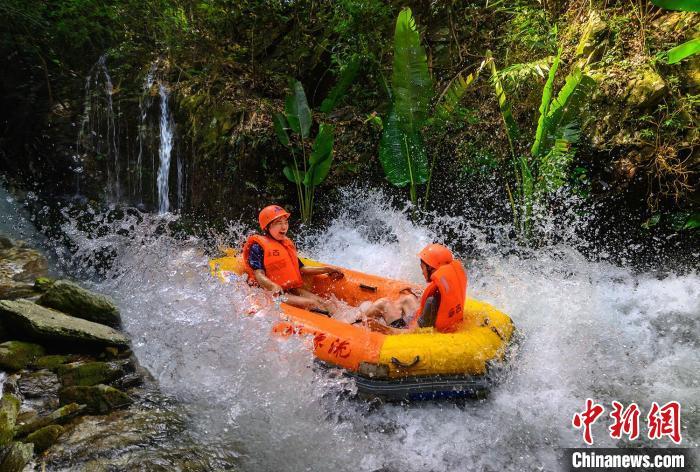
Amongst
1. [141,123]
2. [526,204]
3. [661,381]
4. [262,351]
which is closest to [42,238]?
[141,123]

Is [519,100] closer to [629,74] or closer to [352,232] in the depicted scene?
[629,74]

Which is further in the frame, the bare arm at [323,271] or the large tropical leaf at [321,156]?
the large tropical leaf at [321,156]

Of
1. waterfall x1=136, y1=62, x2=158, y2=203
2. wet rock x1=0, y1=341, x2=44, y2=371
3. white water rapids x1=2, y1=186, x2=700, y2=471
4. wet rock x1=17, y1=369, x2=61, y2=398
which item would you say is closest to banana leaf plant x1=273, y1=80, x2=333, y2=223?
white water rapids x1=2, y1=186, x2=700, y2=471

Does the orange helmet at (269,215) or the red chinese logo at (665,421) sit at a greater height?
the orange helmet at (269,215)

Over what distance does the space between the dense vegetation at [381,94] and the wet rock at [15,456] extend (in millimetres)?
4641

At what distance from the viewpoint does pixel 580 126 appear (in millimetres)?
5238

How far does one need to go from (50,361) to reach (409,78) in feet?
15.2

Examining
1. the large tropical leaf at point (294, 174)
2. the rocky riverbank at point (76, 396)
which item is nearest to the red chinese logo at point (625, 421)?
the rocky riverbank at point (76, 396)

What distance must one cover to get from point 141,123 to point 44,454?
6.81 metres

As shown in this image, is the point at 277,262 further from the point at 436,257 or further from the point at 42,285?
the point at 42,285

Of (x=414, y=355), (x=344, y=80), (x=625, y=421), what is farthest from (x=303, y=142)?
(x=625, y=421)

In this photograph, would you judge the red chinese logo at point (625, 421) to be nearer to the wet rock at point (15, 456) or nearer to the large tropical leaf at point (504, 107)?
the large tropical leaf at point (504, 107)

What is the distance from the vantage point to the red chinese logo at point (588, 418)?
322cm

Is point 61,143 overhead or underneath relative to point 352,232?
overhead
